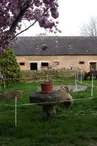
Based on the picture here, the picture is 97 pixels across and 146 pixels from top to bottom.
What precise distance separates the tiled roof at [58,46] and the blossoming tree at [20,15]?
134ft

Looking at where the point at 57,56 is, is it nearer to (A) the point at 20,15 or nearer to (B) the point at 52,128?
(B) the point at 52,128

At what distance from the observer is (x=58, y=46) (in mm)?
49719

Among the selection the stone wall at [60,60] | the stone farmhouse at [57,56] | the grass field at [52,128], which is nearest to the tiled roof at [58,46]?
the stone farmhouse at [57,56]

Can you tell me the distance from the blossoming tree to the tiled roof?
4073 cm

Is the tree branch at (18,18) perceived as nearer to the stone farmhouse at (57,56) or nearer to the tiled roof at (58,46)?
the tiled roof at (58,46)

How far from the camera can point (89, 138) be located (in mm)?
8492

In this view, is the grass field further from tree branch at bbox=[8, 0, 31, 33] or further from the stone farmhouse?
the stone farmhouse

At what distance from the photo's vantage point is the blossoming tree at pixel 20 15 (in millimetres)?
6516

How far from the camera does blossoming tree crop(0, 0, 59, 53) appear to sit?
6.52m

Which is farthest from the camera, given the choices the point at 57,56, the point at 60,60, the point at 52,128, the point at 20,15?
the point at 60,60

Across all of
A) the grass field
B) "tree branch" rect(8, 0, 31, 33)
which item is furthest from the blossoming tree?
the grass field

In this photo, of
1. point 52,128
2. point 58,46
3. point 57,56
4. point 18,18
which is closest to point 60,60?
point 57,56

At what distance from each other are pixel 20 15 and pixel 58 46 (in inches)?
1695

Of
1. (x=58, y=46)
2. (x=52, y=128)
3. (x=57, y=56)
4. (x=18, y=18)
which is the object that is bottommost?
(x=52, y=128)
